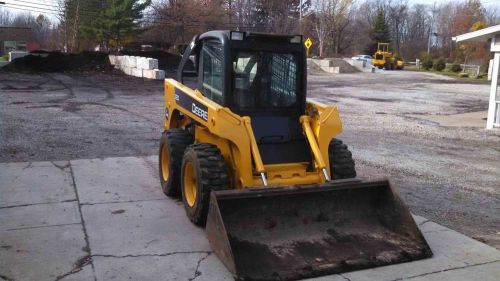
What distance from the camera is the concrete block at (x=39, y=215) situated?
19.1ft

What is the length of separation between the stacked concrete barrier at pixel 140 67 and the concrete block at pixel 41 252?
2141 cm

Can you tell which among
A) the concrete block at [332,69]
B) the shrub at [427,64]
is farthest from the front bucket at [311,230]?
the shrub at [427,64]

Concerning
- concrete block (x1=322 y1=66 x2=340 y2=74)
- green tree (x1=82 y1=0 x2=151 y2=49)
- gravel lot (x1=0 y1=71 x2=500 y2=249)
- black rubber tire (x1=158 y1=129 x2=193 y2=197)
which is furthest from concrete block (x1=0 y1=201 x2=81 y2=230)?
concrete block (x1=322 y1=66 x2=340 y2=74)

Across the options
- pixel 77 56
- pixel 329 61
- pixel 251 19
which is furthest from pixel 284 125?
pixel 251 19

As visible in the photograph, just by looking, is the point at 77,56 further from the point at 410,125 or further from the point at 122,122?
the point at 410,125

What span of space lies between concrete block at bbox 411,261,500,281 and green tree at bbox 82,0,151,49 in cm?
3901

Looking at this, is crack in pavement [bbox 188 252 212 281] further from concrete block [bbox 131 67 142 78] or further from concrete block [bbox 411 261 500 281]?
concrete block [bbox 131 67 142 78]

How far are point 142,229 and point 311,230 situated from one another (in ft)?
6.22

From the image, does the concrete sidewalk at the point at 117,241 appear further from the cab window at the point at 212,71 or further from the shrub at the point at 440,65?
the shrub at the point at 440,65

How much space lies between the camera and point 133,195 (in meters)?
7.03

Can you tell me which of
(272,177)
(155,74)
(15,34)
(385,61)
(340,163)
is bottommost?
(272,177)

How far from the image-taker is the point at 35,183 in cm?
744

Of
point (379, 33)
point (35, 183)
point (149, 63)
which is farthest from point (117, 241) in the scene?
point (379, 33)

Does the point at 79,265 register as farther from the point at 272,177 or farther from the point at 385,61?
the point at 385,61
